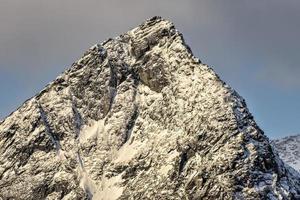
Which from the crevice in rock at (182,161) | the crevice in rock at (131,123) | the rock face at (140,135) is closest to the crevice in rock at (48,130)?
the rock face at (140,135)

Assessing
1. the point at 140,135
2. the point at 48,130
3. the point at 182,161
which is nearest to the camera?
the point at 182,161

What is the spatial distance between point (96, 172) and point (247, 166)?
32773mm

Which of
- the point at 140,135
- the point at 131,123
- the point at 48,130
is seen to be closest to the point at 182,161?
the point at 140,135

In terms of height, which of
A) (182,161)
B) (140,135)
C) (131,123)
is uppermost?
(131,123)

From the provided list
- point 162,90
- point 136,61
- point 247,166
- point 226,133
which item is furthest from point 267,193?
point 136,61

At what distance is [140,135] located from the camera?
142m

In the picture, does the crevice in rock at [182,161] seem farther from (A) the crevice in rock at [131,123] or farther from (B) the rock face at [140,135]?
(A) the crevice in rock at [131,123]

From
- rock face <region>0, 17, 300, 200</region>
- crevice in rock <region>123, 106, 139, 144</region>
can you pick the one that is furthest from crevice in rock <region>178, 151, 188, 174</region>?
crevice in rock <region>123, 106, 139, 144</region>

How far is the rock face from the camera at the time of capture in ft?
407

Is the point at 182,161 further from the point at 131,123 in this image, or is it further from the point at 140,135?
the point at 131,123

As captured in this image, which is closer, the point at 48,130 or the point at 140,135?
the point at 140,135

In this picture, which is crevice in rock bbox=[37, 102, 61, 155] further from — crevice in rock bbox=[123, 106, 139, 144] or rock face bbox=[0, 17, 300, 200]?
crevice in rock bbox=[123, 106, 139, 144]

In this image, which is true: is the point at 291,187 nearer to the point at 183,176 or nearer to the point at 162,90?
the point at 183,176

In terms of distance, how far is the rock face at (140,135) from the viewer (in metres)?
124
